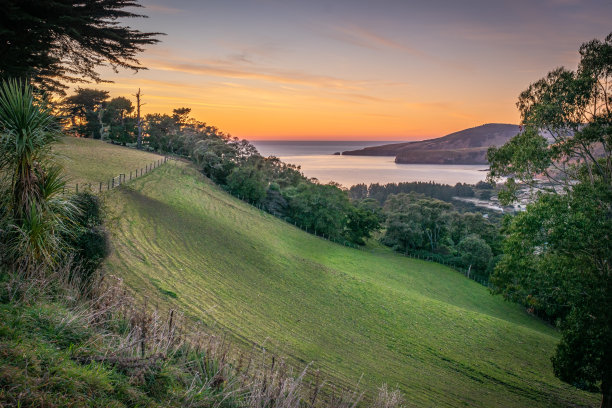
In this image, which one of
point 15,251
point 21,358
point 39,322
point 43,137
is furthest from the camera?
point 43,137

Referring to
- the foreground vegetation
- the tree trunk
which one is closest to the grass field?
the foreground vegetation

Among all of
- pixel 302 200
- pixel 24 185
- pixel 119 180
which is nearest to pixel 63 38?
pixel 24 185

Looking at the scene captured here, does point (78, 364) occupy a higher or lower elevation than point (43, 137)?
lower

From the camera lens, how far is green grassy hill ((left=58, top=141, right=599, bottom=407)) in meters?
12.5

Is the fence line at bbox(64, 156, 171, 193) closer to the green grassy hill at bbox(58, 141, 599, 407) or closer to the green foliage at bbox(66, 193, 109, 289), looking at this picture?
the green grassy hill at bbox(58, 141, 599, 407)

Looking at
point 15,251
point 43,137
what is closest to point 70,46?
point 43,137

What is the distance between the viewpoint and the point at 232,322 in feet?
41.5

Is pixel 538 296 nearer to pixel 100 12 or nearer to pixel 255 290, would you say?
pixel 255 290

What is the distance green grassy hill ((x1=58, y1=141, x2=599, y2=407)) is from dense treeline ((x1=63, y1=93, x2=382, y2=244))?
18.9m

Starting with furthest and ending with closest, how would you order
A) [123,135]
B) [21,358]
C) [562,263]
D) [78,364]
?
[123,135] < [562,263] < [78,364] < [21,358]

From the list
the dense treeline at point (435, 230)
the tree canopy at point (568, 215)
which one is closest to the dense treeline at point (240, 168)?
the dense treeline at point (435, 230)

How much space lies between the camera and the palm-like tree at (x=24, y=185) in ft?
20.5

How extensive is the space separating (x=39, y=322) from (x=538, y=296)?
48.7ft

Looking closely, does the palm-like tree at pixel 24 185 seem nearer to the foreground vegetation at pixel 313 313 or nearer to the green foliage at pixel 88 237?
the green foliage at pixel 88 237
